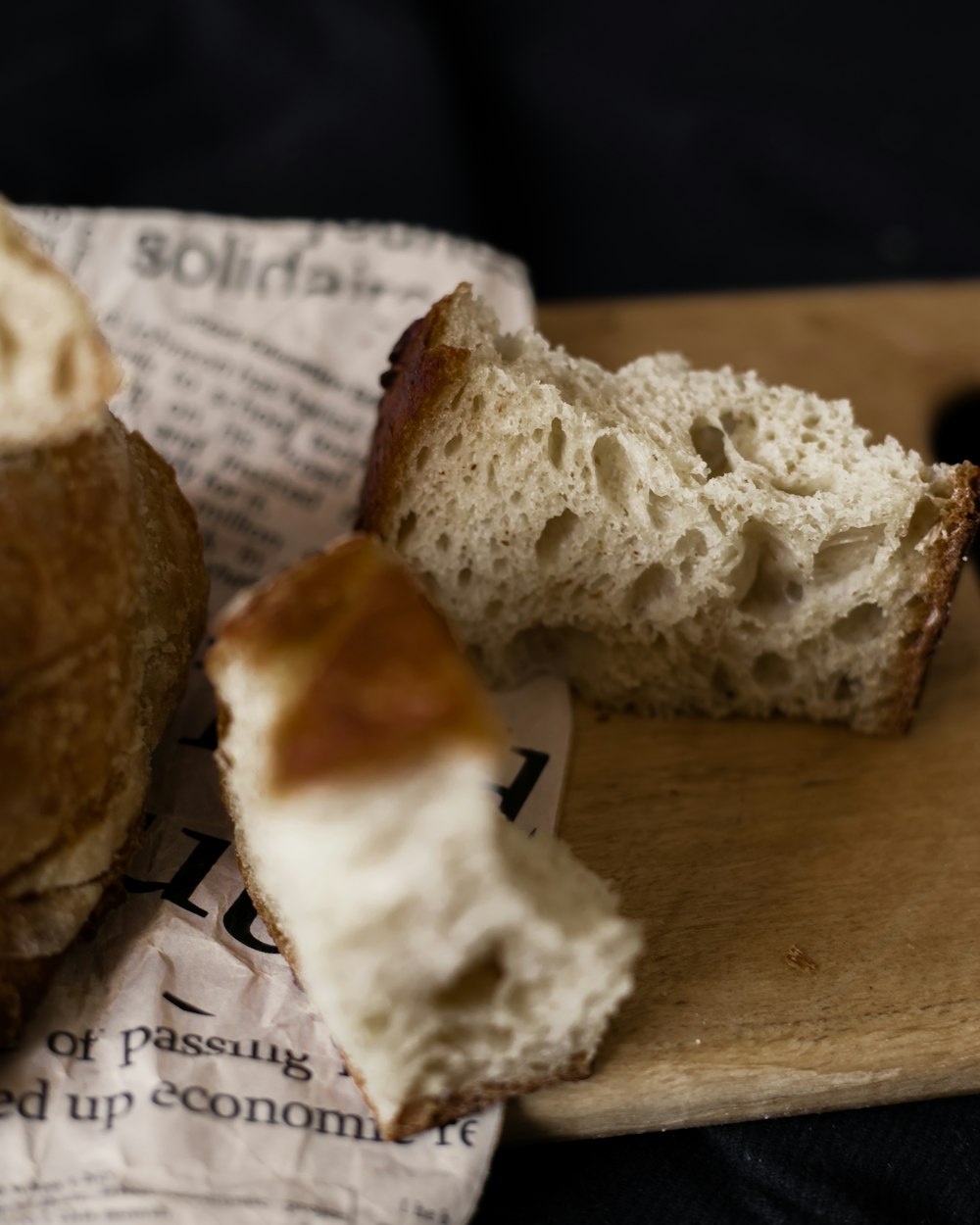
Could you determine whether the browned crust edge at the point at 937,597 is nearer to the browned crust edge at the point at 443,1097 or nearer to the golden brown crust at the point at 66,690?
the browned crust edge at the point at 443,1097

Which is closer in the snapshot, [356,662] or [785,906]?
[356,662]

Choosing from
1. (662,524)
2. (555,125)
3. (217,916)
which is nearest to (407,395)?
(662,524)

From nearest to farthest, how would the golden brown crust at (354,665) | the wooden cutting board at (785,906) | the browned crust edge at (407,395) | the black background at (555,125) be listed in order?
the golden brown crust at (354,665), the wooden cutting board at (785,906), the browned crust edge at (407,395), the black background at (555,125)

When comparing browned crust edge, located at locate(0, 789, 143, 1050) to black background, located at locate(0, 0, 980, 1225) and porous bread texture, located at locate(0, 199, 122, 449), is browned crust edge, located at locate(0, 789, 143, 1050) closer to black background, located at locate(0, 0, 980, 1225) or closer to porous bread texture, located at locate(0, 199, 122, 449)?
porous bread texture, located at locate(0, 199, 122, 449)

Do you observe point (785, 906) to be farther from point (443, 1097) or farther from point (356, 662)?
point (356, 662)

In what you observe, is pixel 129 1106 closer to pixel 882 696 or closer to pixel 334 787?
pixel 334 787

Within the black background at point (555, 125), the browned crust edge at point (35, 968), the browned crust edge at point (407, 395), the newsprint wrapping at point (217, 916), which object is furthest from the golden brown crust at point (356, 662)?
the black background at point (555, 125)

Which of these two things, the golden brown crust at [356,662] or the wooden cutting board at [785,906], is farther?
the wooden cutting board at [785,906]
